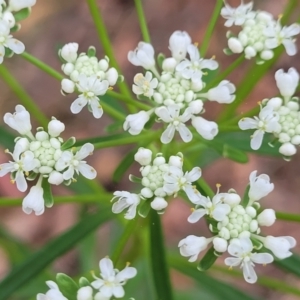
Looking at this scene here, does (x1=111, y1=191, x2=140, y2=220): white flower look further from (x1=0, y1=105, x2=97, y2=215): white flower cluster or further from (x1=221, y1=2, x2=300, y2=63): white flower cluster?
(x1=221, y1=2, x2=300, y2=63): white flower cluster

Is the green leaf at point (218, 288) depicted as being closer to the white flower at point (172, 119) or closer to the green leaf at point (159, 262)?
the green leaf at point (159, 262)

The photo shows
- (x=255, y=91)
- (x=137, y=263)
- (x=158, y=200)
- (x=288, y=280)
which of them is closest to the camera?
(x=158, y=200)

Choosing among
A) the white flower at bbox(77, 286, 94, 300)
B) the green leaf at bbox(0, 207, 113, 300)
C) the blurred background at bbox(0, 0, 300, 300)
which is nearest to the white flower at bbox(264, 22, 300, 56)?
the green leaf at bbox(0, 207, 113, 300)

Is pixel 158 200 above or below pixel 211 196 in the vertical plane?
below

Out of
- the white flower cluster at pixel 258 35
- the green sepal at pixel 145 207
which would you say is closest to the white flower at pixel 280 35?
the white flower cluster at pixel 258 35

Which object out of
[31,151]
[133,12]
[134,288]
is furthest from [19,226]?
[31,151]

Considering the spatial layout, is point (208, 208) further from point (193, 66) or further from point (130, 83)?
point (130, 83)

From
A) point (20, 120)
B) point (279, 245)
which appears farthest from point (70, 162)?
point (279, 245)

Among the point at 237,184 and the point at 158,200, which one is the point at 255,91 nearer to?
the point at 237,184
